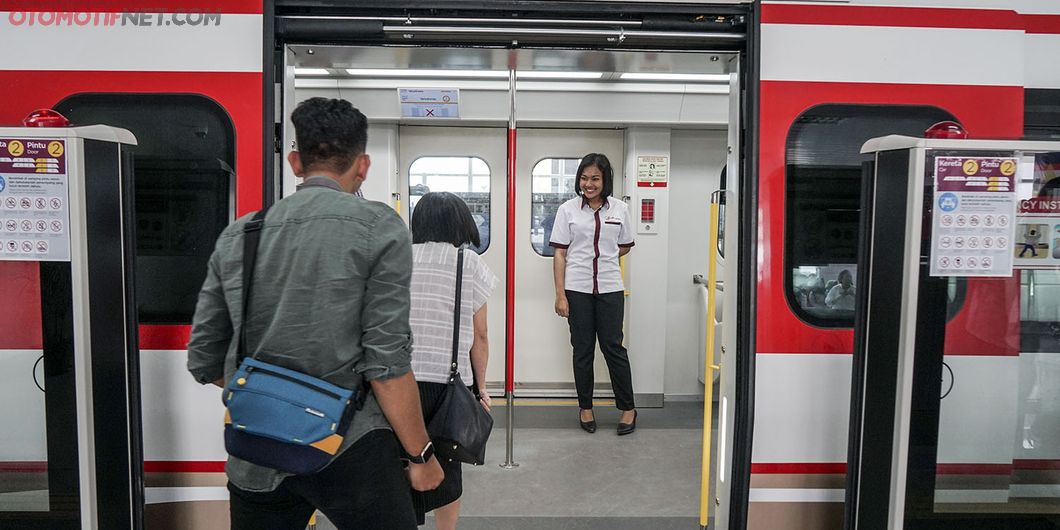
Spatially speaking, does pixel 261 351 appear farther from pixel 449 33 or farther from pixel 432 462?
pixel 449 33

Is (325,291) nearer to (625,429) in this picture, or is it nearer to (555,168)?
(625,429)

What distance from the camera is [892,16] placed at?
101 inches

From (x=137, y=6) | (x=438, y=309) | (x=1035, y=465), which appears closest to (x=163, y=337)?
(x=438, y=309)

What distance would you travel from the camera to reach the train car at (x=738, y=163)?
2477mm

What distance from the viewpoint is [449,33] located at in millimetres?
2611

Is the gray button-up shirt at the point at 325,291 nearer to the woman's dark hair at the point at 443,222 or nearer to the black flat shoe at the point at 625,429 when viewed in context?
the woman's dark hair at the point at 443,222

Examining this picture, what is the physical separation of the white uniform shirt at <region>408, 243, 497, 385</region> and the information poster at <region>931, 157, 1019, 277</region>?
1581 millimetres

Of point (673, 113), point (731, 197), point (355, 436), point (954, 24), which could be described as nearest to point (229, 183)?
point (355, 436)

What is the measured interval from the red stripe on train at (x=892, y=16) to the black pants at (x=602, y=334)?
2.54m

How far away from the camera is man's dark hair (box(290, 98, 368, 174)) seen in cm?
165

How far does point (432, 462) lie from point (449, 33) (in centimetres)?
164

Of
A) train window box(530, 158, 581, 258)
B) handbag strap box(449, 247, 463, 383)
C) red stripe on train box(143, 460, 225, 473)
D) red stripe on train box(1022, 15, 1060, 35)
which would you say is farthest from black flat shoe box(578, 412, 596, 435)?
red stripe on train box(1022, 15, 1060, 35)

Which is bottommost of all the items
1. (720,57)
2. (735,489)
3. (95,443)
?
(735,489)

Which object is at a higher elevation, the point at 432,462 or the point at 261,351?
the point at 261,351
